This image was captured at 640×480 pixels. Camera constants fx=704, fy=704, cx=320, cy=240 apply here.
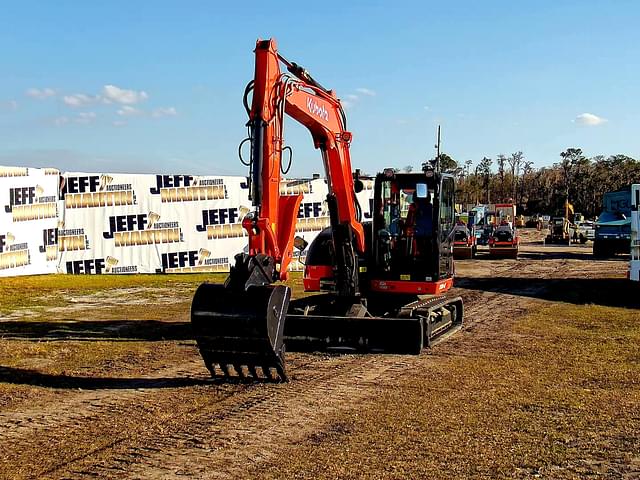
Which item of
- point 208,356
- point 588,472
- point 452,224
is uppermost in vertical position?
point 452,224

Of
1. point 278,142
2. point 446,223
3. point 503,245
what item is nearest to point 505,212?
point 503,245

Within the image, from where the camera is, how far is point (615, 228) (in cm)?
3241

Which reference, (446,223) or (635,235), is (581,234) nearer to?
(635,235)

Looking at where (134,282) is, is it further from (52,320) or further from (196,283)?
(52,320)

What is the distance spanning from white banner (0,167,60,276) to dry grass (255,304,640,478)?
54.0ft

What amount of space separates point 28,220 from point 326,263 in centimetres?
1481

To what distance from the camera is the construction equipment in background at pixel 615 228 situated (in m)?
32.2

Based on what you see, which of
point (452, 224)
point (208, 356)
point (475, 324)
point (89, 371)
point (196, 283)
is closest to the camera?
point (208, 356)

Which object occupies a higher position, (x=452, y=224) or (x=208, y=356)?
(x=452, y=224)

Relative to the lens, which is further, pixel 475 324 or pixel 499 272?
pixel 499 272

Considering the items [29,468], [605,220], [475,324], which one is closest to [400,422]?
[29,468]

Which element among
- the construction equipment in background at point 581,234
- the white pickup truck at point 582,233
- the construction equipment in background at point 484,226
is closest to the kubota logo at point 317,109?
the construction equipment in background at point 484,226

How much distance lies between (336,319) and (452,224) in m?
3.08

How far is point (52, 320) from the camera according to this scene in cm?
1373
